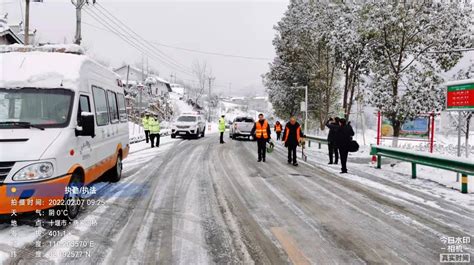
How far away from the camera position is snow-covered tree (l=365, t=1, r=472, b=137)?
681 inches

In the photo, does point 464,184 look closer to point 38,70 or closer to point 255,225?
point 255,225

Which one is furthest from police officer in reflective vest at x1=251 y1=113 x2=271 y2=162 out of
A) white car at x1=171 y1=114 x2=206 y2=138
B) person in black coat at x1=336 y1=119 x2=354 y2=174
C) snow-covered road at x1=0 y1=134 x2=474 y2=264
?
white car at x1=171 y1=114 x2=206 y2=138

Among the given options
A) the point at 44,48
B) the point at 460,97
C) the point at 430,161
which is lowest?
the point at 430,161

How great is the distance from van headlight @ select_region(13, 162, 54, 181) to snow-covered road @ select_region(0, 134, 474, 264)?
858 millimetres

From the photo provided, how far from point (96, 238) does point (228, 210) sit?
2352mm

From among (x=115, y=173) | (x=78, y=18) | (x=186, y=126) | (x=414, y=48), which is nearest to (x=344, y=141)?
(x=115, y=173)

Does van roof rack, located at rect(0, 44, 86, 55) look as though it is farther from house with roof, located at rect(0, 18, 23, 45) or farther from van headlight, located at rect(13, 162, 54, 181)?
house with roof, located at rect(0, 18, 23, 45)

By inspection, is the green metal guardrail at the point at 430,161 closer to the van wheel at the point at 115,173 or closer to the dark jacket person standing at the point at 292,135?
the dark jacket person standing at the point at 292,135

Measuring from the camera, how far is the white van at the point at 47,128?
4.67 meters

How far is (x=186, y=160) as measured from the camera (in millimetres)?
13812

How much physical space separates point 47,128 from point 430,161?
9283 mm

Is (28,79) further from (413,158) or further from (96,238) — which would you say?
(413,158)

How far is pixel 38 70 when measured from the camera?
5.93 meters

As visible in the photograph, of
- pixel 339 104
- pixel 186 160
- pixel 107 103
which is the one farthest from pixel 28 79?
pixel 339 104
